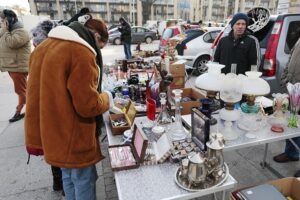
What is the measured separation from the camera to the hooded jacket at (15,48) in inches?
128

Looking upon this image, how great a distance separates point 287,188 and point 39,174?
233cm

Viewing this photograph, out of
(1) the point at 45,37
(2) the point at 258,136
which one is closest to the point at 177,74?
(2) the point at 258,136

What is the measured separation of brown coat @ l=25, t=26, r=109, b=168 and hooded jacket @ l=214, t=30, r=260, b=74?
1793mm

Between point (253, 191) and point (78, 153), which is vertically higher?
point (78, 153)

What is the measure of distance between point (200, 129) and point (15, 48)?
3148 millimetres

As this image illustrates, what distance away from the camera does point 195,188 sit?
3.71ft

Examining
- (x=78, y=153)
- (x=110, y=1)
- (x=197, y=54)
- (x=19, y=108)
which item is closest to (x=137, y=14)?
(x=110, y=1)

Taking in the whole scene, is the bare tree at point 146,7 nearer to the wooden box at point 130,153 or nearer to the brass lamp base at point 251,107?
the brass lamp base at point 251,107

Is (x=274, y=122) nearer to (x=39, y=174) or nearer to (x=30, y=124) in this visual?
(x=30, y=124)

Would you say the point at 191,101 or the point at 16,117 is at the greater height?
the point at 191,101

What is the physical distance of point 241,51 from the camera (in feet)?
8.49

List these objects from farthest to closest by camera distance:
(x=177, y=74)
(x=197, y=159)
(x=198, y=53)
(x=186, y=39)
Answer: (x=186, y=39), (x=198, y=53), (x=177, y=74), (x=197, y=159)

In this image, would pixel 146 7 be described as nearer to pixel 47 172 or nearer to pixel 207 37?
pixel 207 37

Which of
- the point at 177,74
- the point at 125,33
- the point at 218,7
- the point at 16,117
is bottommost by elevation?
the point at 16,117
